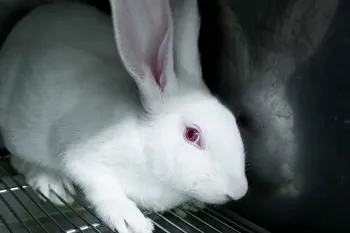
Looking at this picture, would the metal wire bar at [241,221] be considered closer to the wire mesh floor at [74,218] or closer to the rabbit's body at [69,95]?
the wire mesh floor at [74,218]

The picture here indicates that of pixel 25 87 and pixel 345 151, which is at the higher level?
pixel 345 151

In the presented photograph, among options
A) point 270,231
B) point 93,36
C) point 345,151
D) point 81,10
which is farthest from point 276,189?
point 81,10

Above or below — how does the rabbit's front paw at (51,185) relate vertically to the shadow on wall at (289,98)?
below

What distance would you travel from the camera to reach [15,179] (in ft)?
4.48

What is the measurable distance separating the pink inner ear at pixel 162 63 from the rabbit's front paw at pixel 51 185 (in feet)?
1.35

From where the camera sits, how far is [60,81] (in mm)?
1215

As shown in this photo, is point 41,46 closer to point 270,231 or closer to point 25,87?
point 25,87

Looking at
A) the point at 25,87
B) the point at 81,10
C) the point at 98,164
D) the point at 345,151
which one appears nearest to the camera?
the point at 345,151

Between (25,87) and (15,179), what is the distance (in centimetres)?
25

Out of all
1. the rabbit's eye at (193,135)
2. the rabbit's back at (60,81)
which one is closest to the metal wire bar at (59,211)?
the rabbit's back at (60,81)

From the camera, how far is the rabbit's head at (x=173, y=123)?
1.00m

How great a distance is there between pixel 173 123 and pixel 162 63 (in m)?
0.12

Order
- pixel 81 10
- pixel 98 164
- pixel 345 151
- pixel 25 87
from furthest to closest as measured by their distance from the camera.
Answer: pixel 81 10 → pixel 25 87 → pixel 98 164 → pixel 345 151

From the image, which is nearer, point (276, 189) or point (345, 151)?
point (345, 151)
